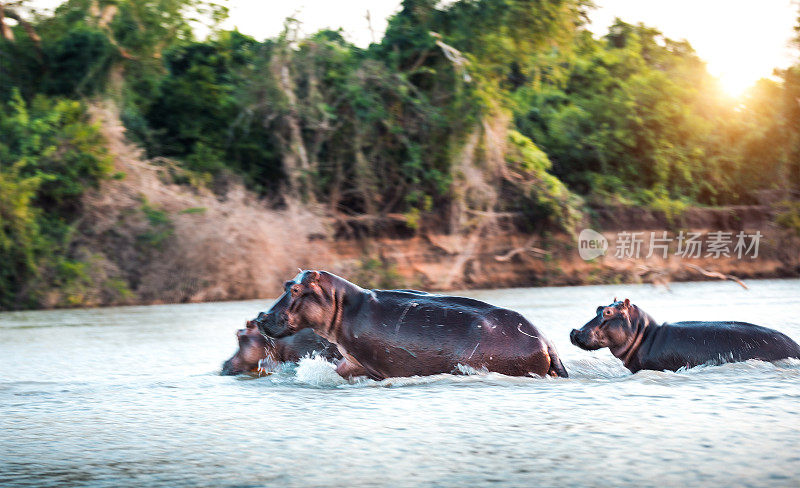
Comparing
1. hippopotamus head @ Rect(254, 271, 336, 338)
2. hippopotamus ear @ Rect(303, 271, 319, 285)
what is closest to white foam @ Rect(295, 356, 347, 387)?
hippopotamus head @ Rect(254, 271, 336, 338)

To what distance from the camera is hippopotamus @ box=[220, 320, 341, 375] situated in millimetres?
7359

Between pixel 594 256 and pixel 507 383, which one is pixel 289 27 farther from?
pixel 507 383

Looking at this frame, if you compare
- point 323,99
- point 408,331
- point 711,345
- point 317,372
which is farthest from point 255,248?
point 711,345

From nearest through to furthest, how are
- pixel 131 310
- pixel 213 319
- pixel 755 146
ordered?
pixel 213 319, pixel 131 310, pixel 755 146

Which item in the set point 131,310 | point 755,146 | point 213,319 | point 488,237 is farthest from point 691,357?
point 755,146

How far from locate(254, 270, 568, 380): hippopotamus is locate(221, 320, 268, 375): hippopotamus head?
0.98 meters

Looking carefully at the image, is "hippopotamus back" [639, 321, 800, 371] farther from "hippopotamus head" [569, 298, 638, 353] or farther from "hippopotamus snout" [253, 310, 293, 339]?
"hippopotamus snout" [253, 310, 293, 339]

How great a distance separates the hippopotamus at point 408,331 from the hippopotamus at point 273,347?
772 millimetres

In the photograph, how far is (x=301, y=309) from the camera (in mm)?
6469

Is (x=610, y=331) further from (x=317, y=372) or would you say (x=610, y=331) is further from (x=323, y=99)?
(x=323, y=99)

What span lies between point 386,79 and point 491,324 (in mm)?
19634

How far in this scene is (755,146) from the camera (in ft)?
104

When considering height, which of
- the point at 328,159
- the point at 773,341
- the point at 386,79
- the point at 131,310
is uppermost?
the point at 386,79

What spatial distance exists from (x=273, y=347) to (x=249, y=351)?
0.22 metres
